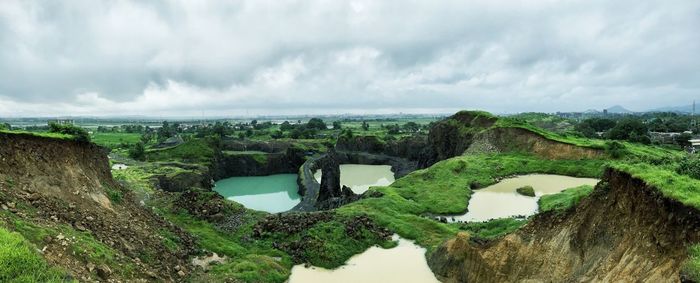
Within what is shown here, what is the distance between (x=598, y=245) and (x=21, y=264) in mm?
19041

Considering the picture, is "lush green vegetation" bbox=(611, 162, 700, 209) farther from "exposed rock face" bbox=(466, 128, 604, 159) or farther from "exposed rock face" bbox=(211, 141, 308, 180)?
"exposed rock face" bbox=(211, 141, 308, 180)

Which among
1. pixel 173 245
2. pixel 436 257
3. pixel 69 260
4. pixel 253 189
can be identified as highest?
pixel 69 260

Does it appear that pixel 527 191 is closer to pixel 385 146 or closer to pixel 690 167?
pixel 690 167

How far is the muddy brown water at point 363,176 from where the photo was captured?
243 ft

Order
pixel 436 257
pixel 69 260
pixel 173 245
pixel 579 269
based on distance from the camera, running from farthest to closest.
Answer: pixel 436 257 < pixel 173 245 < pixel 579 269 < pixel 69 260

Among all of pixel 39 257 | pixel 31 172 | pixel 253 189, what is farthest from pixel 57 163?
pixel 253 189

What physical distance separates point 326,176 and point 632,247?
130 feet

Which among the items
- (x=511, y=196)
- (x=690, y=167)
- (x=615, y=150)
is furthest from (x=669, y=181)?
(x=615, y=150)

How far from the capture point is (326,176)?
51938mm

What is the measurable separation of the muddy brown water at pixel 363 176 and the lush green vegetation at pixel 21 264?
56.0 meters

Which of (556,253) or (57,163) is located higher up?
(57,163)

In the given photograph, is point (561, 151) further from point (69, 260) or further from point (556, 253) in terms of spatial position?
point (69, 260)

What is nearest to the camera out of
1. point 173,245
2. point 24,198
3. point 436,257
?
point 24,198

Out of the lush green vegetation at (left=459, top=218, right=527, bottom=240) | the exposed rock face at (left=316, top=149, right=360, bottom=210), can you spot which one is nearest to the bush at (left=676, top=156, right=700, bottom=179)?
the lush green vegetation at (left=459, top=218, right=527, bottom=240)
